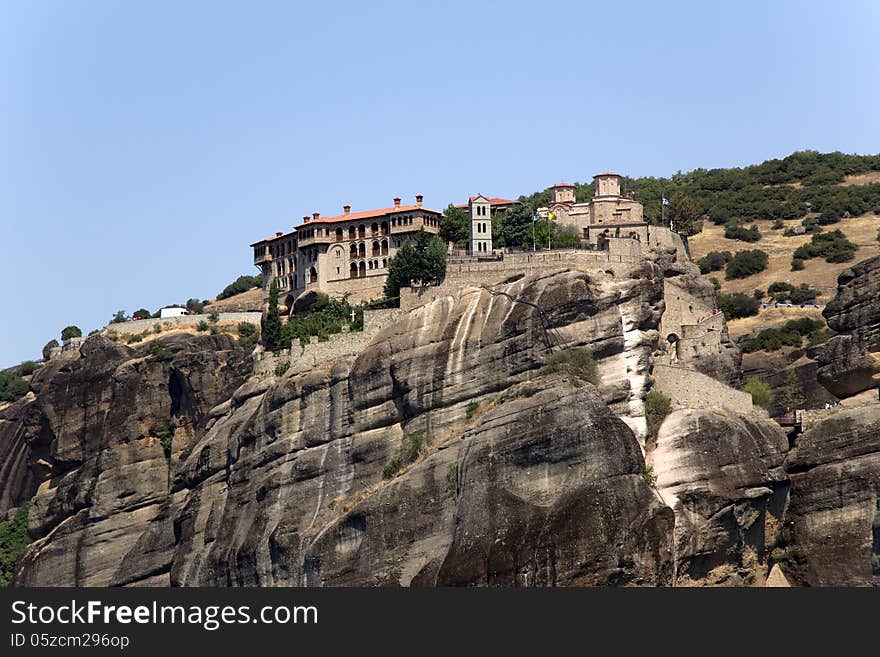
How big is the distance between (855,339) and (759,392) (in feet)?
28.8

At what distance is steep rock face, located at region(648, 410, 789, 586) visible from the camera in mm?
87188

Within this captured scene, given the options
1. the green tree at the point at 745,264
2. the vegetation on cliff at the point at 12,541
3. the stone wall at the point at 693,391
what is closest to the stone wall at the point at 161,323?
the vegetation on cliff at the point at 12,541

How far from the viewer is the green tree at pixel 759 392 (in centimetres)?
10434

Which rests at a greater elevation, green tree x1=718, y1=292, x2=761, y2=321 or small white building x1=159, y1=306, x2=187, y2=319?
small white building x1=159, y1=306, x2=187, y2=319

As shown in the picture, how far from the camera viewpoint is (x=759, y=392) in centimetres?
10644

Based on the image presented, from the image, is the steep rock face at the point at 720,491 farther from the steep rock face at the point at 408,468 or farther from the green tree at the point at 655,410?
the steep rock face at the point at 408,468

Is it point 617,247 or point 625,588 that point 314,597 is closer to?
point 625,588

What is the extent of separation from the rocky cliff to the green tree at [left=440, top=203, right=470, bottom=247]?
44.3ft

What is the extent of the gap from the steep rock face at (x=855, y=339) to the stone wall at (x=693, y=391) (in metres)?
6.99

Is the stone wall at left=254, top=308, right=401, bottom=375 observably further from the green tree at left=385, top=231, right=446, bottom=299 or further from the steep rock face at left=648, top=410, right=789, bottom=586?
the steep rock face at left=648, top=410, right=789, bottom=586

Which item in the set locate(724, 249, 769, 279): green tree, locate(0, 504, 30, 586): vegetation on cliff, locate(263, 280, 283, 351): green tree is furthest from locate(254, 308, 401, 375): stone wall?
locate(724, 249, 769, 279): green tree

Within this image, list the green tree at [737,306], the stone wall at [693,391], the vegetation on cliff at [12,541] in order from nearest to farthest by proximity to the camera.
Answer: the stone wall at [693,391], the vegetation on cliff at [12,541], the green tree at [737,306]

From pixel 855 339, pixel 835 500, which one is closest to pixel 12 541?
pixel 855 339

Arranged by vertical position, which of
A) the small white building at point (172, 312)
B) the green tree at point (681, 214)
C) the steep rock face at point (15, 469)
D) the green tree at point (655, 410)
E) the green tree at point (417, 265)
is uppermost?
the green tree at point (681, 214)
